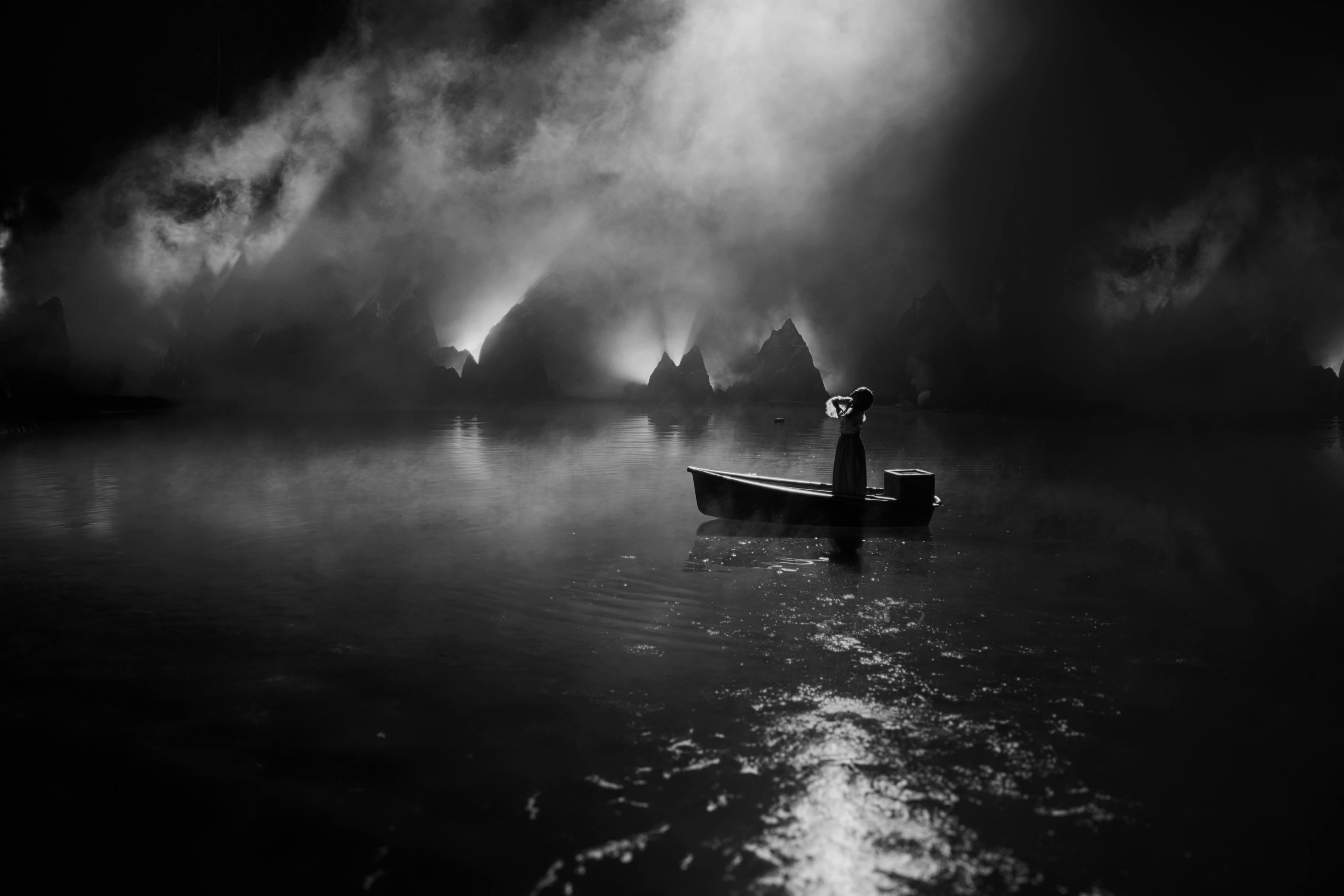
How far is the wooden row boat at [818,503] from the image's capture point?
1931cm

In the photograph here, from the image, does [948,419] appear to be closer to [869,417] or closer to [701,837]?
[869,417]

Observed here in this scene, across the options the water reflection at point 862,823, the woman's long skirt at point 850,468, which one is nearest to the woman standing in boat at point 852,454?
the woman's long skirt at point 850,468

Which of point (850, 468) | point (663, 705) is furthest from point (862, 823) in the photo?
point (850, 468)

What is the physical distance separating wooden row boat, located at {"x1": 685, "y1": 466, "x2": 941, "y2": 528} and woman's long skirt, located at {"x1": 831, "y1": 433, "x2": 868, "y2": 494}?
29 cm

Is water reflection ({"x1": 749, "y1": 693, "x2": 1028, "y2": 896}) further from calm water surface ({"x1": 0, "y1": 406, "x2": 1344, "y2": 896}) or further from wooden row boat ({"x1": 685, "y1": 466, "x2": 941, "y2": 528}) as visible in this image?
wooden row boat ({"x1": 685, "y1": 466, "x2": 941, "y2": 528})

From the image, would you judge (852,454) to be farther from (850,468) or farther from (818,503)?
(818,503)

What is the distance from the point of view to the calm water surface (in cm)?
603

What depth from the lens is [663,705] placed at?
8836mm

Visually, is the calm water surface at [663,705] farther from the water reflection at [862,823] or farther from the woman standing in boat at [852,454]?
the woman standing in boat at [852,454]

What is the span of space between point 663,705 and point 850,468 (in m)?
11.8

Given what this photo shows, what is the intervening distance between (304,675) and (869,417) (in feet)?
343

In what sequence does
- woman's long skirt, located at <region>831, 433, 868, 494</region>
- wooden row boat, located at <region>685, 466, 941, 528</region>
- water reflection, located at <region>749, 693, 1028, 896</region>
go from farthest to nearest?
woman's long skirt, located at <region>831, 433, 868, 494</region> → wooden row boat, located at <region>685, 466, 941, 528</region> → water reflection, located at <region>749, 693, 1028, 896</region>

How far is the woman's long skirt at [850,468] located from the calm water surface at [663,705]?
1.63m

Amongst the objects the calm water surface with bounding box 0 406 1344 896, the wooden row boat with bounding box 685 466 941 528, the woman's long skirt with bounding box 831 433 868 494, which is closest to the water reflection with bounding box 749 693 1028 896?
the calm water surface with bounding box 0 406 1344 896
